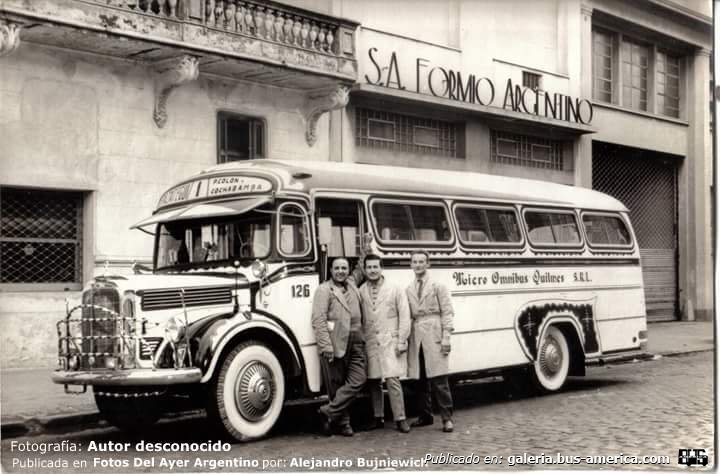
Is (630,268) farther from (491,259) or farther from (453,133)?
(453,133)

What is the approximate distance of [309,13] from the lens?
1512 centimetres

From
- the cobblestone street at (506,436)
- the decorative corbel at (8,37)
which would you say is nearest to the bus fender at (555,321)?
the cobblestone street at (506,436)

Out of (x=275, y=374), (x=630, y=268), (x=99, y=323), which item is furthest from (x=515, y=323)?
(x=99, y=323)

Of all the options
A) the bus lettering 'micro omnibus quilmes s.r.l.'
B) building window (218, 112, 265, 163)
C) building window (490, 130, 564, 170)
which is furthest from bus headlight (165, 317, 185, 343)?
building window (490, 130, 564, 170)

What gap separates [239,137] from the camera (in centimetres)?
1455

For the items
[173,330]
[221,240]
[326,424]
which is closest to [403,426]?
[326,424]

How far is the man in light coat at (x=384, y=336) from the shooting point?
9.06 meters

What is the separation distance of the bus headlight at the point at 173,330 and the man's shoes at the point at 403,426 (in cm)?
222

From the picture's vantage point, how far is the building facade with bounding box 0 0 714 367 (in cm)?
1174

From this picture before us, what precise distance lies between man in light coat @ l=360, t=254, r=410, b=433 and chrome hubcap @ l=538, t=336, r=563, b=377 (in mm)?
3055

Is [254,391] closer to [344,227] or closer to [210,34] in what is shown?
[344,227]

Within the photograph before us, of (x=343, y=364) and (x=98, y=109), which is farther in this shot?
(x=98, y=109)

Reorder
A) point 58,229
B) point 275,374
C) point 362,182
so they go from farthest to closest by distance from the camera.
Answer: point 58,229, point 362,182, point 275,374

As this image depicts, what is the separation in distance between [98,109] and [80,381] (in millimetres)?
5393
